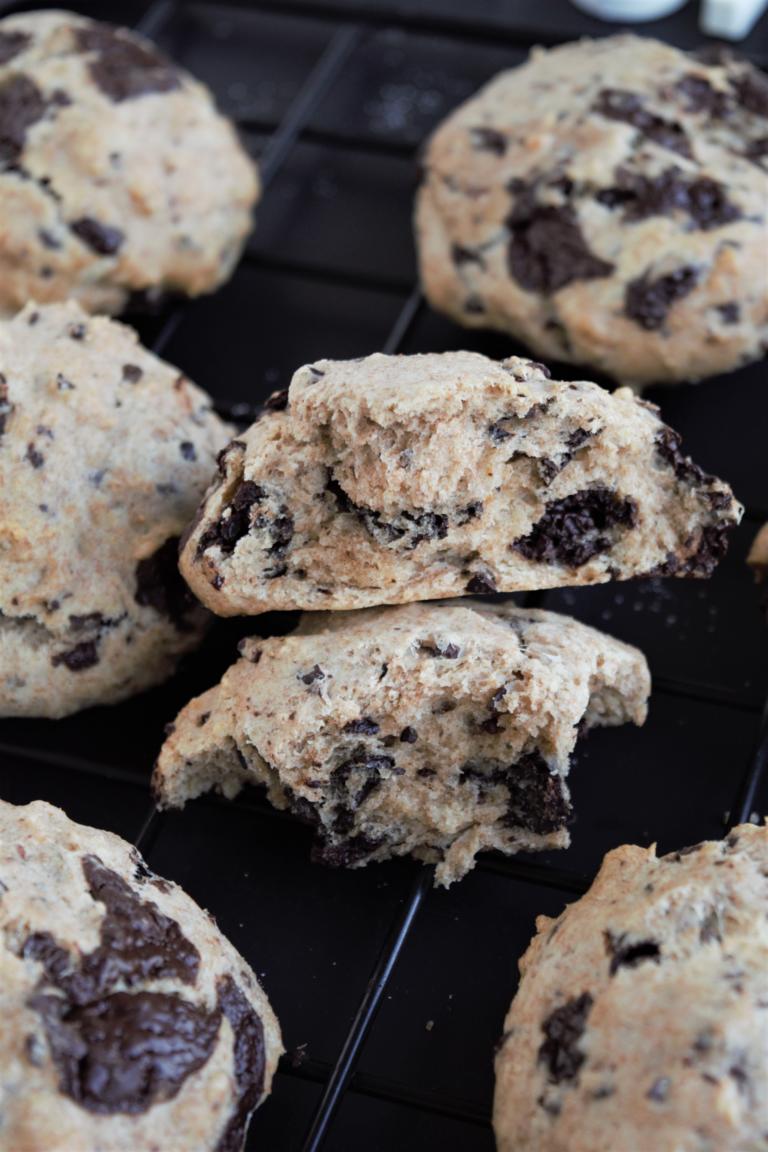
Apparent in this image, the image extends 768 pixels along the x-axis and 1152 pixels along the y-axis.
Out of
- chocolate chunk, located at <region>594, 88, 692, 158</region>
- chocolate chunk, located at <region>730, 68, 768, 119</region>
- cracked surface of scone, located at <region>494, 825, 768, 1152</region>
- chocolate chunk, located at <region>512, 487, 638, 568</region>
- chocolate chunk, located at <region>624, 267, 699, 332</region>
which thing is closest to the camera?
cracked surface of scone, located at <region>494, 825, 768, 1152</region>

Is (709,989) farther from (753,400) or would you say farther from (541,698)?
(753,400)

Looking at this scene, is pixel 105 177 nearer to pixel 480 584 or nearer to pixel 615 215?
pixel 615 215

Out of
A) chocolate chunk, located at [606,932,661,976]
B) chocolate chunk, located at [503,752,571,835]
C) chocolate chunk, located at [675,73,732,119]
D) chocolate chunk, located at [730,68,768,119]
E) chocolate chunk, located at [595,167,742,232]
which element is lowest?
chocolate chunk, located at [503,752,571,835]

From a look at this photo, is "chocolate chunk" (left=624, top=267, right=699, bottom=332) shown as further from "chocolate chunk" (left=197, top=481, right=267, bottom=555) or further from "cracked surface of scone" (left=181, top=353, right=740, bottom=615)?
"chocolate chunk" (left=197, top=481, right=267, bottom=555)

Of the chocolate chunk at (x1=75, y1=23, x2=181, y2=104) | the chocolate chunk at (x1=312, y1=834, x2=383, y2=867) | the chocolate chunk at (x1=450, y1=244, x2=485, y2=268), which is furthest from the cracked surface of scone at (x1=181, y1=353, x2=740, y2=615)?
the chocolate chunk at (x1=75, y1=23, x2=181, y2=104)

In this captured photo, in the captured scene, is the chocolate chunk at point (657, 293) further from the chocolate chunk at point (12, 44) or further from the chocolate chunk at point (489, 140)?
the chocolate chunk at point (12, 44)

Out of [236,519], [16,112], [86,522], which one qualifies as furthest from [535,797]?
[16,112]
